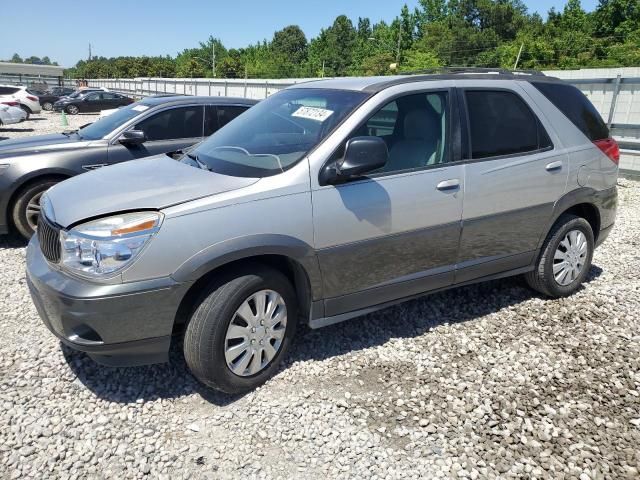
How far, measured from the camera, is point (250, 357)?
304 centimetres

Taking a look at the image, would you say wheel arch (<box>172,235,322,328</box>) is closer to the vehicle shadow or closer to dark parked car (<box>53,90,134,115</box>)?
the vehicle shadow

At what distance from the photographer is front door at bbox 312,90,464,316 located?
3125 mm

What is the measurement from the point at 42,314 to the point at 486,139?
129 inches

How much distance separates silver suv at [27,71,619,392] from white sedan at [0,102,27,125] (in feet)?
60.7

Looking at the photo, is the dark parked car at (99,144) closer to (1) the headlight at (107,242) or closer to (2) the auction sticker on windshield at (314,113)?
(2) the auction sticker on windshield at (314,113)

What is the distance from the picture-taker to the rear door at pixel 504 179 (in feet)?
12.0

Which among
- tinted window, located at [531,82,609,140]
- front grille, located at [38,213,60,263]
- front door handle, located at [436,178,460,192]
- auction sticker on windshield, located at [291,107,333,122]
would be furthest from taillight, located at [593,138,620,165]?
front grille, located at [38,213,60,263]

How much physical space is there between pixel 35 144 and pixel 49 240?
11.8 feet

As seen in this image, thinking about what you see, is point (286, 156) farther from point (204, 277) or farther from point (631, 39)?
point (631, 39)

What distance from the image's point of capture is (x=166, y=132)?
633cm

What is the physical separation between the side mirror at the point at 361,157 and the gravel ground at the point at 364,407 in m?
1.39

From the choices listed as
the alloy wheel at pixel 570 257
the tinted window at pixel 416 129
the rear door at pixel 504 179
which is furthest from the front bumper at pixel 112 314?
the alloy wheel at pixel 570 257

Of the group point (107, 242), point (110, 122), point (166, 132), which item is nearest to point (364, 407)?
point (107, 242)

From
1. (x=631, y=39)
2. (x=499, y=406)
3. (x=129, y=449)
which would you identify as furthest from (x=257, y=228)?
(x=631, y=39)
